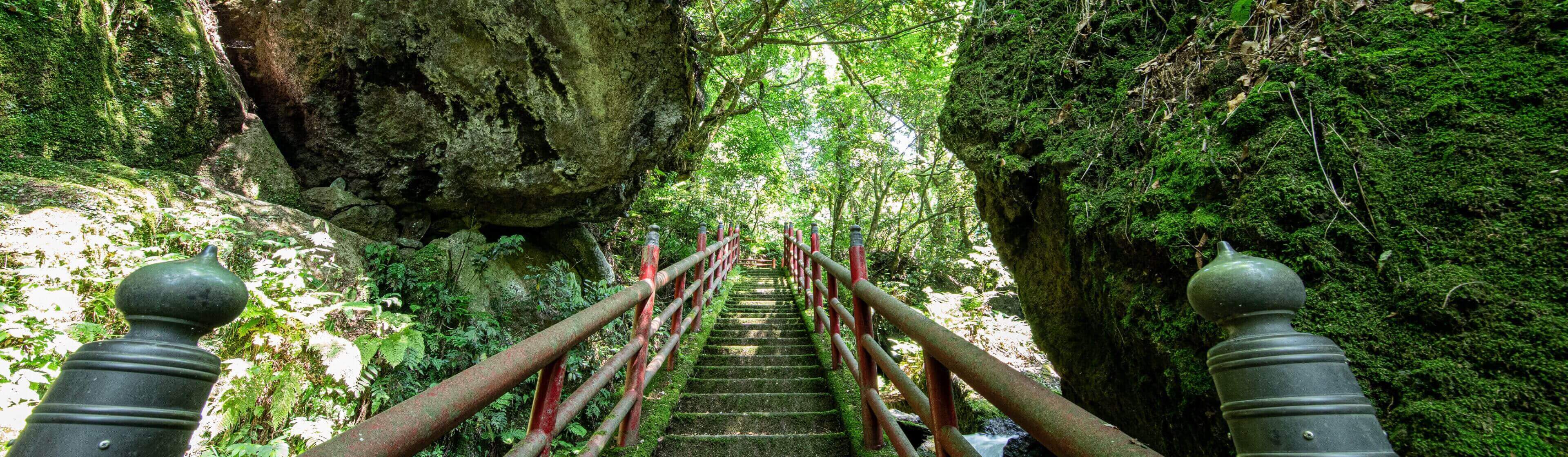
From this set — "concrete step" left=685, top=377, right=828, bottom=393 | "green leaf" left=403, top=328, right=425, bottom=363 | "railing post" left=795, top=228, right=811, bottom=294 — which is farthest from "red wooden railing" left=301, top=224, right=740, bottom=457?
"railing post" left=795, top=228, right=811, bottom=294

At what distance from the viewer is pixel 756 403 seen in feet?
11.6

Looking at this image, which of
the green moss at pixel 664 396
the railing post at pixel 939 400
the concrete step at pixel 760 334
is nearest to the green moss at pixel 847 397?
the concrete step at pixel 760 334

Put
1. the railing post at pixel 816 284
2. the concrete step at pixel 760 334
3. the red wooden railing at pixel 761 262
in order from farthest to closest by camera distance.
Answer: the red wooden railing at pixel 761 262 → the concrete step at pixel 760 334 → the railing post at pixel 816 284

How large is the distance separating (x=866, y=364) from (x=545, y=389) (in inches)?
56.9

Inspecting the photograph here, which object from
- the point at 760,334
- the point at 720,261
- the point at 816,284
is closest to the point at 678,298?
the point at 816,284

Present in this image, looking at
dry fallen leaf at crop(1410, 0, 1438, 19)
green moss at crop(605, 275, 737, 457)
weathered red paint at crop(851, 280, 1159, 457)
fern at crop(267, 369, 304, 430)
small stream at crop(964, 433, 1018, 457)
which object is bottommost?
small stream at crop(964, 433, 1018, 457)

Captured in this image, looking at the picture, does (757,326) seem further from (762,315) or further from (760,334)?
(762,315)

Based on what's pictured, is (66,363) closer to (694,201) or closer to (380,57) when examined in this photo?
(380,57)

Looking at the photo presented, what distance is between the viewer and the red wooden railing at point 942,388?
0.84 m

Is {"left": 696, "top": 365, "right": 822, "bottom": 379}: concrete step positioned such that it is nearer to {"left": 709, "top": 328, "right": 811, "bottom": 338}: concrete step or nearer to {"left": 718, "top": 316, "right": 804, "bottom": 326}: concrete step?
{"left": 709, "top": 328, "right": 811, "bottom": 338}: concrete step

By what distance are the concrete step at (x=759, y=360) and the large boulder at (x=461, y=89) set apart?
2194 millimetres

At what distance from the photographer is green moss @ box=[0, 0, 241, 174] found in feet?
9.70

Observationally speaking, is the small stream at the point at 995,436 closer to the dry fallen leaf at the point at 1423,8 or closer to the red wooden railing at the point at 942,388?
the red wooden railing at the point at 942,388

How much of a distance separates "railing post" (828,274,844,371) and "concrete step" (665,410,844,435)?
1.33 ft
